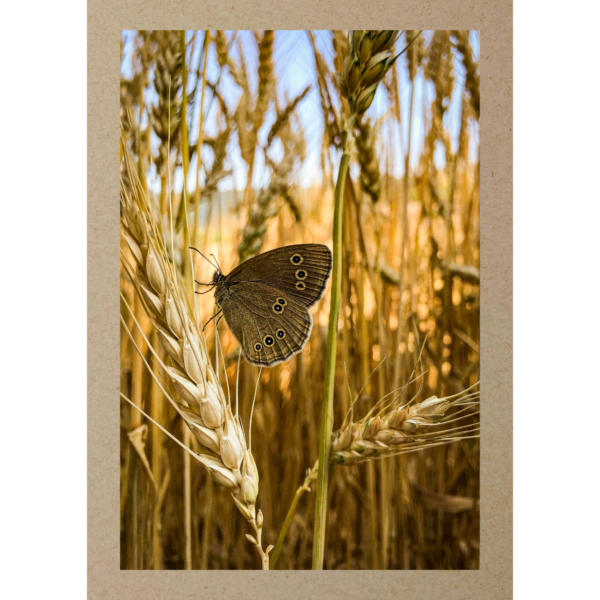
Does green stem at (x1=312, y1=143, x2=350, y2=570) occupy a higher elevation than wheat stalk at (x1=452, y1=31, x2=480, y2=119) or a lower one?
lower

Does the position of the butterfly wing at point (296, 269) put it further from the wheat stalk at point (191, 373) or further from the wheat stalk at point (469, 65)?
the wheat stalk at point (469, 65)

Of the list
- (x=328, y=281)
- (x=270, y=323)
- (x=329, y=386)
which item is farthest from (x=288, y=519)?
(x=328, y=281)

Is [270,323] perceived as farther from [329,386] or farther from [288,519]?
[288,519]

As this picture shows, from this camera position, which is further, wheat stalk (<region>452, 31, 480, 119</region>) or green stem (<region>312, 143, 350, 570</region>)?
wheat stalk (<region>452, 31, 480, 119</region>)

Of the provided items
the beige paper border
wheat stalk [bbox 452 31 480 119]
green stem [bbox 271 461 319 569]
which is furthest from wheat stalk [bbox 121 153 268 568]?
wheat stalk [bbox 452 31 480 119]

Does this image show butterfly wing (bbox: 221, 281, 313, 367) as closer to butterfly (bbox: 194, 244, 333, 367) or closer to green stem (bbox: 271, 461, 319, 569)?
butterfly (bbox: 194, 244, 333, 367)
